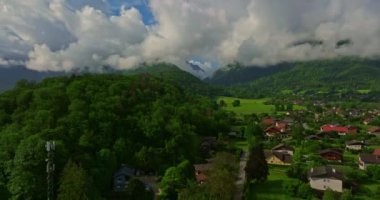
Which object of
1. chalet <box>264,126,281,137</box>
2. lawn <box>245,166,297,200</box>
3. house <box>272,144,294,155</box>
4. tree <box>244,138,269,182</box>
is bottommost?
lawn <box>245,166,297,200</box>

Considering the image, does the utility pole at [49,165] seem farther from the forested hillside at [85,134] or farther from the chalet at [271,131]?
the chalet at [271,131]

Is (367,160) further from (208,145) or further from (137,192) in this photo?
(137,192)

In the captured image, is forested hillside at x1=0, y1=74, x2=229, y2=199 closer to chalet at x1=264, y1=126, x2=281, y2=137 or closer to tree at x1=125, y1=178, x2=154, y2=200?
tree at x1=125, y1=178, x2=154, y2=200

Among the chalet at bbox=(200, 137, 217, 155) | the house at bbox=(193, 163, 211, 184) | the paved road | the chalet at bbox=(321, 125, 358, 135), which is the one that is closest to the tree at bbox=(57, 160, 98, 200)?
the house at bbox=(193, 163, 211, 184)

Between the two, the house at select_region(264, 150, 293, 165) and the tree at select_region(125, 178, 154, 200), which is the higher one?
the house at select_region(264, 150, 293, 165)

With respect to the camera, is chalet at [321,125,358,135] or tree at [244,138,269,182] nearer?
tree at [244,138,269,182]

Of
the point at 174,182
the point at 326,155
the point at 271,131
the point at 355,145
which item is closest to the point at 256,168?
the point at 174,182

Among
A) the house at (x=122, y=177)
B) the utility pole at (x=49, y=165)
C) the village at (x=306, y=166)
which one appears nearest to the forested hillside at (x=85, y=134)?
the house at (x=122, y=177)
